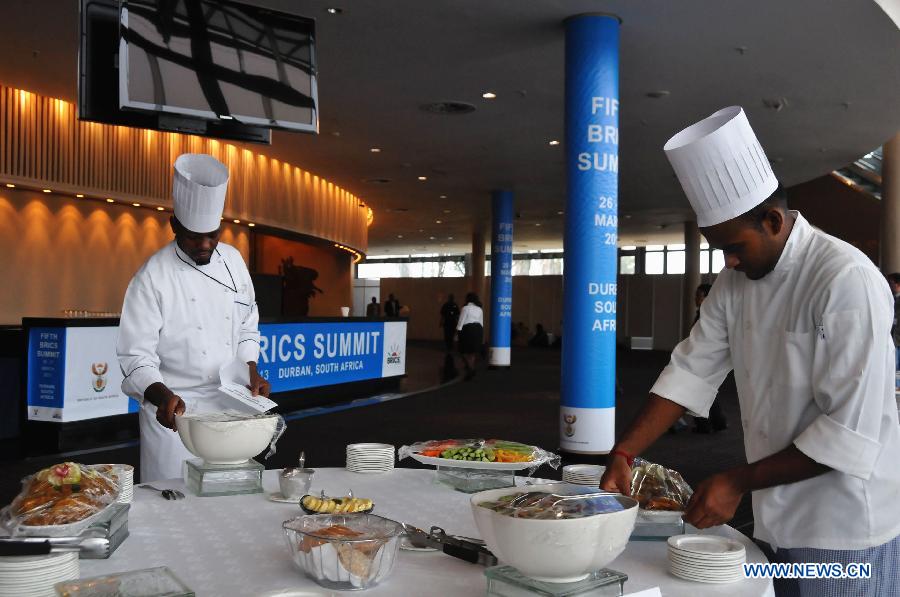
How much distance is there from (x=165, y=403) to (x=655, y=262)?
26.3 m

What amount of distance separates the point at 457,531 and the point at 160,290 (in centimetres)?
141

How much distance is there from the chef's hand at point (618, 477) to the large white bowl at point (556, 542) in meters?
0.49

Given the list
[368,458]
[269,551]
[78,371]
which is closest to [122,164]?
[78,371]

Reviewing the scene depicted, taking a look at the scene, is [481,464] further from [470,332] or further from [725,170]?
[470,332]

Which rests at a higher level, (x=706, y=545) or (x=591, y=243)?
(x=591, y=243)

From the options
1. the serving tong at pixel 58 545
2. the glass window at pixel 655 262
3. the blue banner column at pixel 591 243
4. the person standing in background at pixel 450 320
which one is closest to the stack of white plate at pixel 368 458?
the serving tong at pixel 58 545

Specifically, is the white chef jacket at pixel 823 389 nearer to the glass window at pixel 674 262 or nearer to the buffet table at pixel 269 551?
the buffet table at pixel 269 551

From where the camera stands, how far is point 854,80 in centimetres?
792

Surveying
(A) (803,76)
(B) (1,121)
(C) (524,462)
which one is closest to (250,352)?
(C) (524,462)

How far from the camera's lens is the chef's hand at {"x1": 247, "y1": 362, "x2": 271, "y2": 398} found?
245 cm

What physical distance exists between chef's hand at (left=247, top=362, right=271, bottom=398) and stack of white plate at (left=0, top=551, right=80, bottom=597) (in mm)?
1204

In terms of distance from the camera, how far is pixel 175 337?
255 cm

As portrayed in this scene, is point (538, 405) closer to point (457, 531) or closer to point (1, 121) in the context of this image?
point (1, 121)

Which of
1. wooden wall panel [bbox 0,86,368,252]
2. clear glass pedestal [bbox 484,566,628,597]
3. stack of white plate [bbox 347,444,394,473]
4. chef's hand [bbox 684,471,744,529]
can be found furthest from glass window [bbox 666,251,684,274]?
clear glass pedestal [bbox 484,566,628,597]
